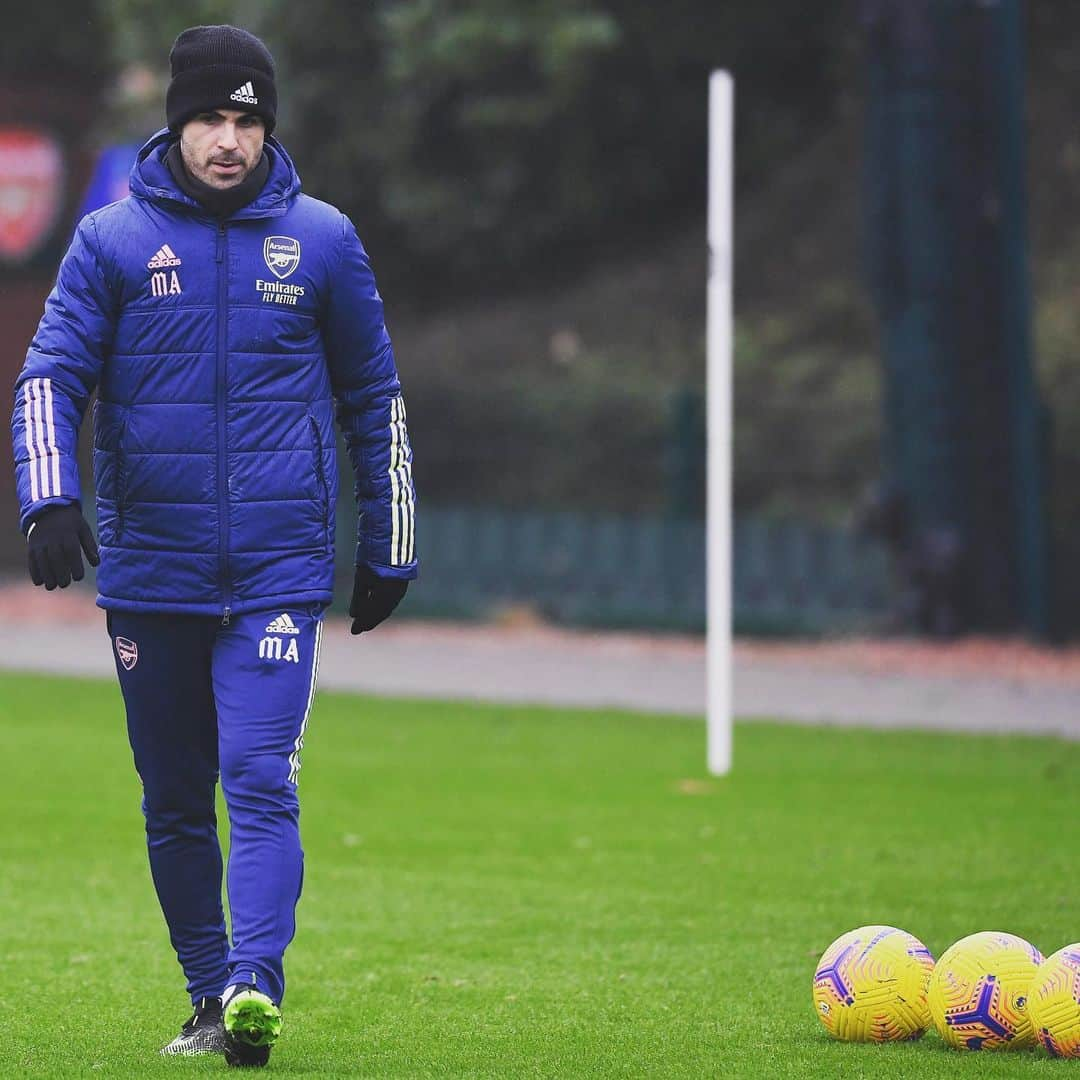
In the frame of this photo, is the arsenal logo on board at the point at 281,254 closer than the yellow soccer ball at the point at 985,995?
Yes

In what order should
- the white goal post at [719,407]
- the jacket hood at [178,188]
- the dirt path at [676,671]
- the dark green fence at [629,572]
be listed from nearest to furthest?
the jacket hood at [178,188] < the white goal post at [719,407] < the dirt path at [676,671] < the dark green fence at [629,572]

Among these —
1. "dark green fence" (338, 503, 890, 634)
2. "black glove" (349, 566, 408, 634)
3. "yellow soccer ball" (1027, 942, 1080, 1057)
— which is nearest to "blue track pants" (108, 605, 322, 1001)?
"black glove" (349, 566, 408, 634)

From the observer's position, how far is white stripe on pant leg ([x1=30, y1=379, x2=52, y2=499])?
5.81 metres

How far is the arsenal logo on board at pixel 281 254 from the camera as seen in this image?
5.95m

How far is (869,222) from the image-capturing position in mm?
19703

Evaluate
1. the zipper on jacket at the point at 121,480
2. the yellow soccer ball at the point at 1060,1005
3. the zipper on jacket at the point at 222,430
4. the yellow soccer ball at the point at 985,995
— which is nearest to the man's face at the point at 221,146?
the zipper on jacket at the point at 222,430

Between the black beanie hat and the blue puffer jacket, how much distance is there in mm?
125

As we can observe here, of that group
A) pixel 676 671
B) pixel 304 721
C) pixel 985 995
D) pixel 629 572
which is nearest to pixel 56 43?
pixel 629 572

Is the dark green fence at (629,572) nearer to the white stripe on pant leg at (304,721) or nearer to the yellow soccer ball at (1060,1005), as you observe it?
the yellow soccer ball at (1060,1005)

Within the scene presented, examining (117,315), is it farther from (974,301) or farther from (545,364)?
(545,364)

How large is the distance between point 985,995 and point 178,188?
8.66 ft

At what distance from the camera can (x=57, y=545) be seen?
5.73 meters

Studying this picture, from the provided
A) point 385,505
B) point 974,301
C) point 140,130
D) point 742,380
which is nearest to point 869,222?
point 974,301

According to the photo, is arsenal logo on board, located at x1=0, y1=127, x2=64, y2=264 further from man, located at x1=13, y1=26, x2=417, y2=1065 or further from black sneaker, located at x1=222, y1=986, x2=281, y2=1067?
black sneaker, located at x1=222, y1=986, x2=281, y2=1067
